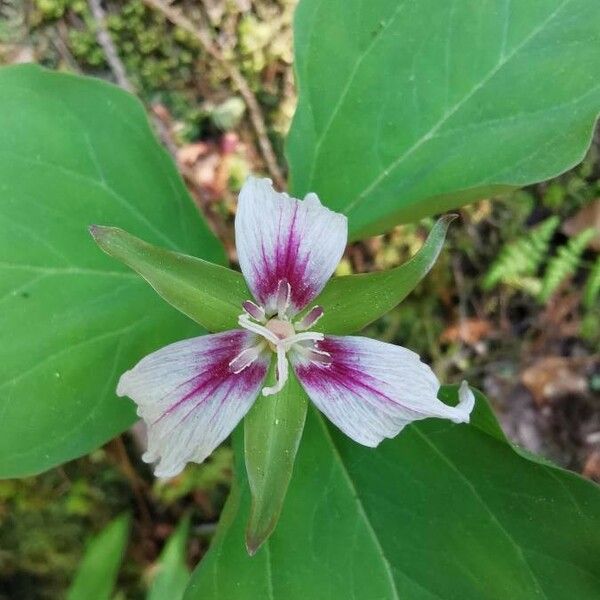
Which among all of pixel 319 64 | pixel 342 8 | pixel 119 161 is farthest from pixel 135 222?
pixel 342 8

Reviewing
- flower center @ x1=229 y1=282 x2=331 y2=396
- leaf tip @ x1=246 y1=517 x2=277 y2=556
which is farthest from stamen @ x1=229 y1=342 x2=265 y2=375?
leaf tip @ x1=246 y1=517 x2=277 y2=556

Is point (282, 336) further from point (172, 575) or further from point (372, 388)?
point (172, 575)

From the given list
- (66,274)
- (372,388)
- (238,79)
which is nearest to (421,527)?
(372,388)

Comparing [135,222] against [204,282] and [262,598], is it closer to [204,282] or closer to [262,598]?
[204,282]

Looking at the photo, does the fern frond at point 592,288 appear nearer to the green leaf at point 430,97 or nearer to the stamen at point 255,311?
the green leaf at point 430,97

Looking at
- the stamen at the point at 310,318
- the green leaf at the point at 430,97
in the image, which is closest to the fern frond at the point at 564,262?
the green leaf at the point at 430,97

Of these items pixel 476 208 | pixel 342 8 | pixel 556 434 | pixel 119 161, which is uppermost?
pixel 342 8
